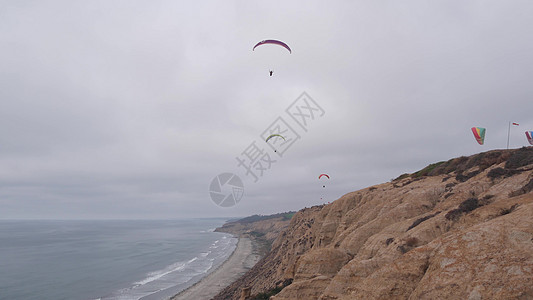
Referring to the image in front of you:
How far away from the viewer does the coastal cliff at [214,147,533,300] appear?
8938 mm

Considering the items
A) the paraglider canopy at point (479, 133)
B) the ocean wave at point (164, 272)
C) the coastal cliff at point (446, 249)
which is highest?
the paraglider canopy at point (479, 133)

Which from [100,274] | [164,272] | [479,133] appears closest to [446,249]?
[479,133]

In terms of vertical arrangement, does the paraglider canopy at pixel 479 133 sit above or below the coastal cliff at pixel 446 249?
above

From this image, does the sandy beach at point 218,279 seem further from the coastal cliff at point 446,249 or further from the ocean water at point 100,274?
the coastal cliff at point 446,249

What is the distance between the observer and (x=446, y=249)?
34.5 ft

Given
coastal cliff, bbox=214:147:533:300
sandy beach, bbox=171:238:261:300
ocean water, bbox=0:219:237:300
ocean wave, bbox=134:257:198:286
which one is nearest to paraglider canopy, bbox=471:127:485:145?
coastal cliff, bbox=214:147:533:300

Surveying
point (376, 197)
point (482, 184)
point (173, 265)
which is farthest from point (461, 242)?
point (173, 265)

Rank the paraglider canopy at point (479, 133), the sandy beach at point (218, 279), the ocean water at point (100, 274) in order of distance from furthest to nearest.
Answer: the ocean water at point (100, 274)
the sandy beach at point (218, 279)
the paraglider canopy at point (479, 133)

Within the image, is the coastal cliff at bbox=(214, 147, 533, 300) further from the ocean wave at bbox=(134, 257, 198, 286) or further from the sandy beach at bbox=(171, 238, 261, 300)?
the ocean wave at bbox=(134, 257, 198, 286)

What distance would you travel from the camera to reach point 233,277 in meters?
59.5

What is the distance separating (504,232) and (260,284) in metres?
35.2

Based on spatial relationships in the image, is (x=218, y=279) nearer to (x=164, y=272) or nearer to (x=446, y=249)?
(x=164, y=272)

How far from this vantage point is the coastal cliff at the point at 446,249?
8.94 m

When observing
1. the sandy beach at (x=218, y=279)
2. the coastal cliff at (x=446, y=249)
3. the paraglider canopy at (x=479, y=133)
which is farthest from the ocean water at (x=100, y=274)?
the paraglider canopy at (x=479, y=133)
